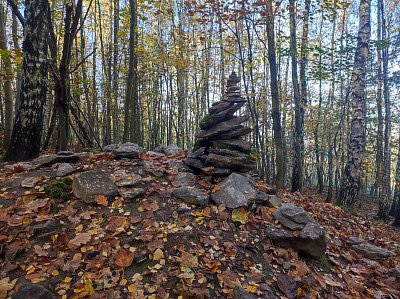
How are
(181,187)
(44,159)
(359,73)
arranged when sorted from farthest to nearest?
(359,73) < (44,159) < (181,187)

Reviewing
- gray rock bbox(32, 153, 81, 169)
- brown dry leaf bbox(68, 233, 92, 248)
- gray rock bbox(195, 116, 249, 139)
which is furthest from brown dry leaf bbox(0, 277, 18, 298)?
gray rock bbox(195, 116, 249, 139)

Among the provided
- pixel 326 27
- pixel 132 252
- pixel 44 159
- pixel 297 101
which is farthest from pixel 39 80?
pixel 326 27

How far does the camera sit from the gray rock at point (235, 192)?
4.72 metres

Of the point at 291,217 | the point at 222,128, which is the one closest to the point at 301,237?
the point at 291,217

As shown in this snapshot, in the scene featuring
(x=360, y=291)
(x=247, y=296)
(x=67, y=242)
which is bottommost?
(x=360, y=291)

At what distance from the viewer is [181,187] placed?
16.1ft

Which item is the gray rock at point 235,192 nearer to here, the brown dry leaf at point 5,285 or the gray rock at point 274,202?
the gray rock at point 274,202

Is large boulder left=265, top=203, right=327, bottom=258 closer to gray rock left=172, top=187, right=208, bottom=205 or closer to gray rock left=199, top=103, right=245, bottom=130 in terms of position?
gray rock left=172, top=187, right=208, bottom=205

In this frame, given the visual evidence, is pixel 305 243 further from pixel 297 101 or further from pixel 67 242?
pixel 297 101

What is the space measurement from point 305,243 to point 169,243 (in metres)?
2.17

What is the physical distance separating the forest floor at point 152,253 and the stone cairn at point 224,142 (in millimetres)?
580

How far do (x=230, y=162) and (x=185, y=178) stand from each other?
36.3 inches

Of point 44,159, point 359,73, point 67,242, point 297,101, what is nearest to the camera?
point 67,242

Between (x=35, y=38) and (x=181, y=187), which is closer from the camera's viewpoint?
(x=181, y=187)
